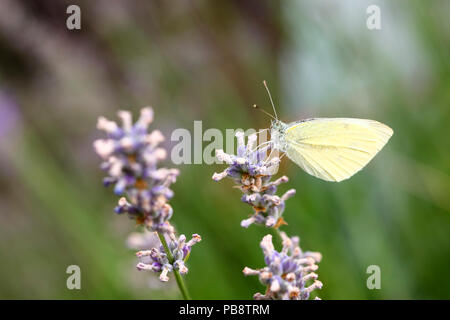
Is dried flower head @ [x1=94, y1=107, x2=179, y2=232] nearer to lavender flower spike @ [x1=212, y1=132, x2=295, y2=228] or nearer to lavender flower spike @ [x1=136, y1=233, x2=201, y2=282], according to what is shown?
lavender flower spike @ [x1=136, y1=233, x2=201, y2=282]

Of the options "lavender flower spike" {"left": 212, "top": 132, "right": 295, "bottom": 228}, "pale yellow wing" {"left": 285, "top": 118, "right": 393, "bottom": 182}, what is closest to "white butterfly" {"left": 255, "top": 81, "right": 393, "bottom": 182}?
"pale yellow wing" {"left": 285, "top": 118, "right": 393, "bottom": 182}

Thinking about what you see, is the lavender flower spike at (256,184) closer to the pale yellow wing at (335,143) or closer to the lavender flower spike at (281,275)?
the lavender flower spike at (281,275)

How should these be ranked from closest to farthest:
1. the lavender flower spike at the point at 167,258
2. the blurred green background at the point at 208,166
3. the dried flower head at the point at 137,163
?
the dried flower head at the point at 137,163 → the lavender flower spike at the point at 167,258 → the blurred green background at the point at 208,166

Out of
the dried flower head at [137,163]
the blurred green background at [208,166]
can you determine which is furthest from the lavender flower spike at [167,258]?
the blurred green background at [208,166]

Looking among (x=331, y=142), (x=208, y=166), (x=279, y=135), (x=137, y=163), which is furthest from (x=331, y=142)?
(x=208, y=166)

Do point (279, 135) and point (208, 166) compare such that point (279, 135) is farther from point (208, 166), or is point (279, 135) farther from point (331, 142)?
point (208, 166)

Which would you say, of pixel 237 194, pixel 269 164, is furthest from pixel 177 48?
pixel 269 164

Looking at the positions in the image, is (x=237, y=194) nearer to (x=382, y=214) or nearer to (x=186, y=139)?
(x=186, y=139)

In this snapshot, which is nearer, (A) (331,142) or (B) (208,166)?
(A) (331,142)
